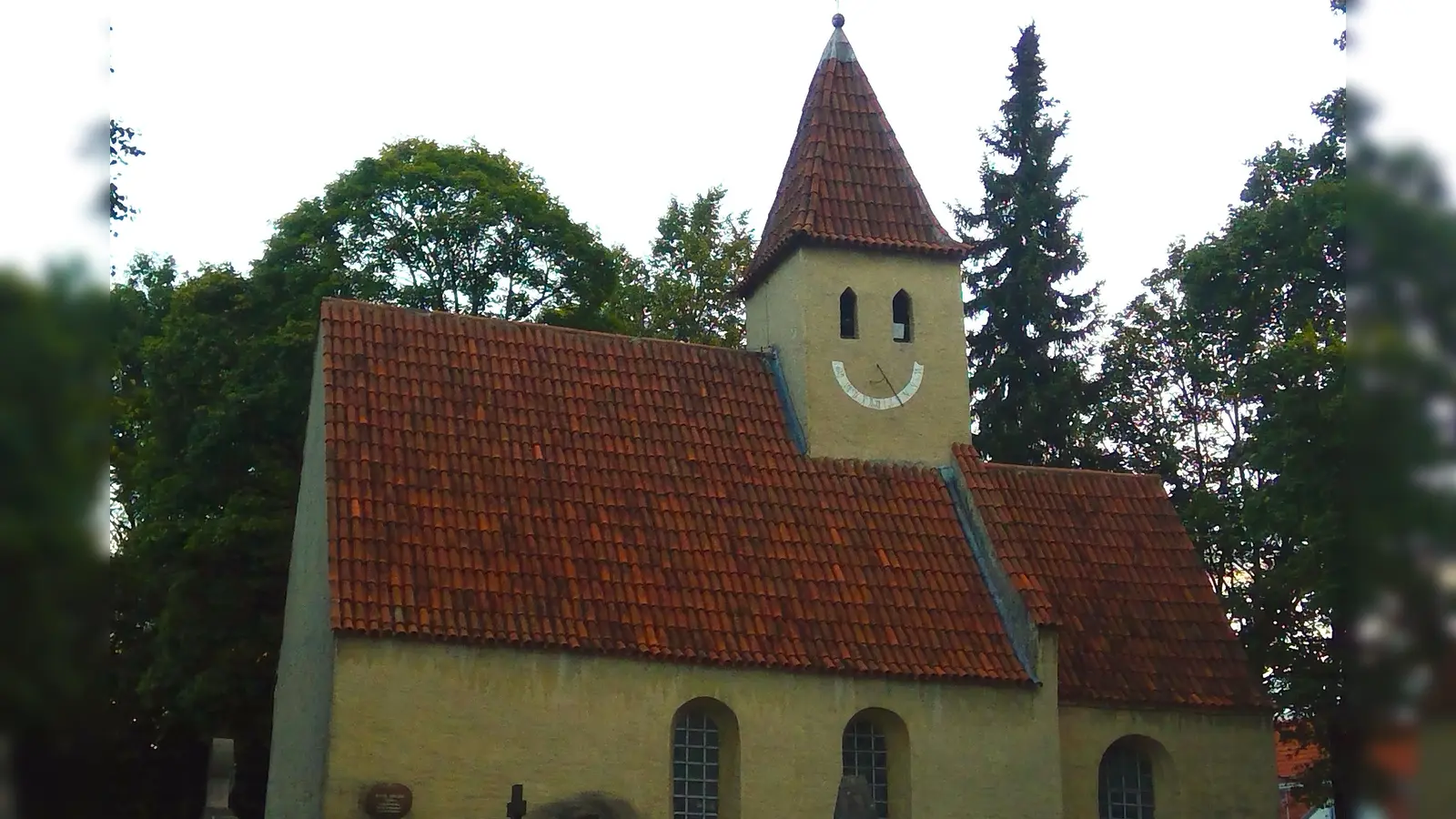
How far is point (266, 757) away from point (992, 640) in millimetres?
12878

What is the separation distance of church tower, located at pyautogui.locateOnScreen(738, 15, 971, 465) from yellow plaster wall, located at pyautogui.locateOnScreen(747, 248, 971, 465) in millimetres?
20

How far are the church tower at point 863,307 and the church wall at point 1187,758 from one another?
486cm

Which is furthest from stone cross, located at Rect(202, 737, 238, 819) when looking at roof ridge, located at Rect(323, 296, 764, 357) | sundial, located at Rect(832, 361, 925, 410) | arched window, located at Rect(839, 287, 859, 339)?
arched window, located at Rect(839, 287, 859, 339)

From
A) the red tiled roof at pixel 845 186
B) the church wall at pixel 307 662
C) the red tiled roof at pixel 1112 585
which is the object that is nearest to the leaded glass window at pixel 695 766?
the church wall at pixel 307 662

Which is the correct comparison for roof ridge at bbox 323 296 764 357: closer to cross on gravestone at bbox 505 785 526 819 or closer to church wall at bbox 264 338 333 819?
church wall at bbox 264 338 333 819

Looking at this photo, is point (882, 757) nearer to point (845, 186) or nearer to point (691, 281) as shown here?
point (845, 186)

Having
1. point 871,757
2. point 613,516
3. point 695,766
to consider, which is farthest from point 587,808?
point 871,757

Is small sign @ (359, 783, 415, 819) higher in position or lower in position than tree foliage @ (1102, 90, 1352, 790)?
lower

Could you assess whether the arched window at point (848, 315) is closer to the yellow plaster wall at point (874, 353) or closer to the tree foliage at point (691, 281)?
the yellow plaster wall at point (874, 353)

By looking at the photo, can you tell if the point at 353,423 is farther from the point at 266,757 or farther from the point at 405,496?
the point at 266,757

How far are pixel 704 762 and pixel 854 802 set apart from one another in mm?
4742

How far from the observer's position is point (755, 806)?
64.7ft

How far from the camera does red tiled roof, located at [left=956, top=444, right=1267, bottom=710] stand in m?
22.4

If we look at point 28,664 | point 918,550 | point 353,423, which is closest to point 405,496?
point 353,423
